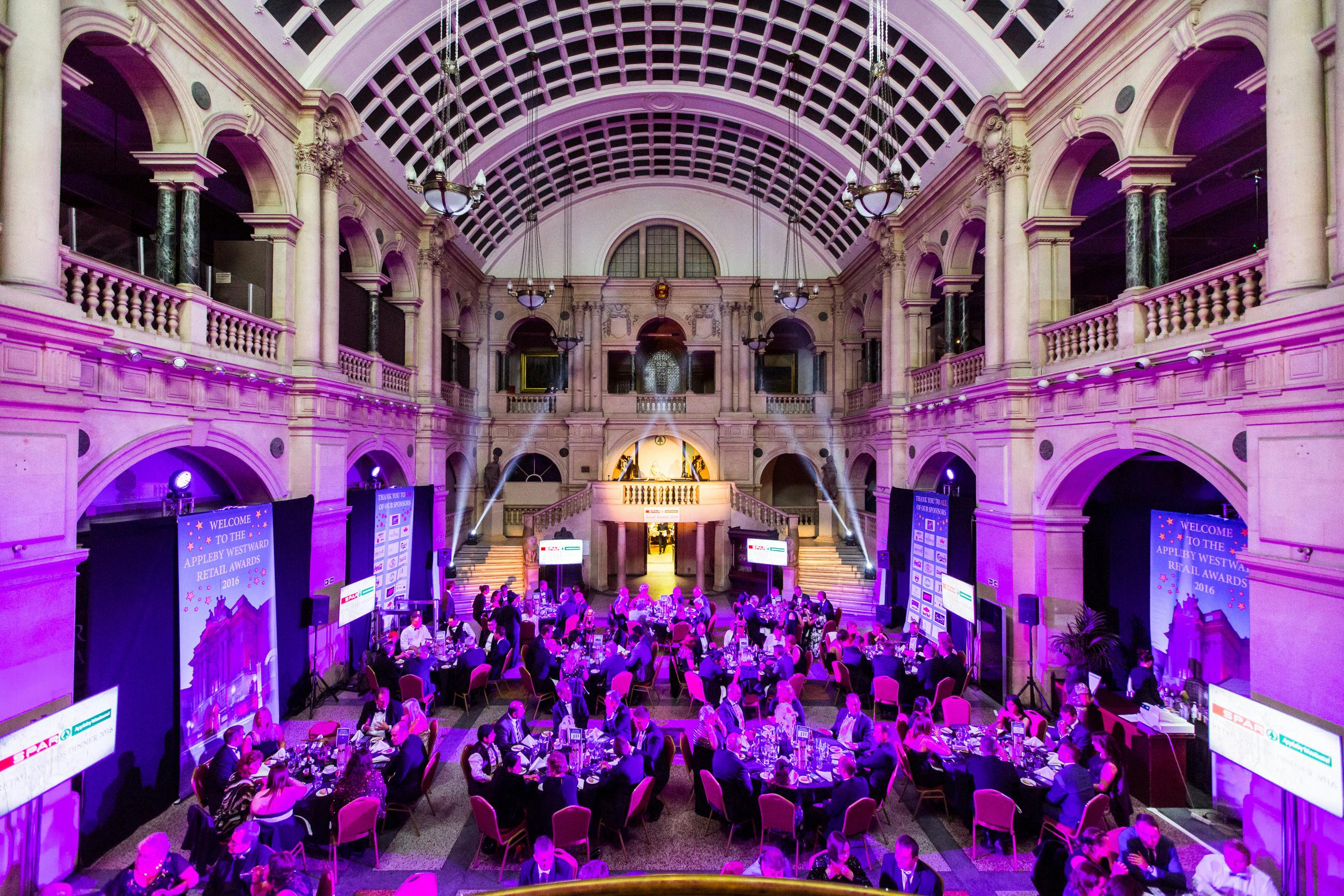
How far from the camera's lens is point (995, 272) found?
467 inches

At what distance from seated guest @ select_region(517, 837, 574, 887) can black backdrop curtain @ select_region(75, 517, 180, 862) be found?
16.7ft

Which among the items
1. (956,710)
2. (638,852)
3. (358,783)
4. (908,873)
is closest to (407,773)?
(358,783)

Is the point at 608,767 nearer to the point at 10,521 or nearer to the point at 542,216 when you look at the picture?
the point at 10,521

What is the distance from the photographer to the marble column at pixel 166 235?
8953mm

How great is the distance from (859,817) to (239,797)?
21.0ft

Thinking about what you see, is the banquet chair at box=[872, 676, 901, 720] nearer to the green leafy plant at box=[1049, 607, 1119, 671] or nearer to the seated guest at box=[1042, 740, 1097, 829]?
the green leafy plant at box=[1049, 607, 1119, 671]

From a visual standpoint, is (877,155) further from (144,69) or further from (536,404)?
(144,69)

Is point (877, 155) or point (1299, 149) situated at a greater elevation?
point (877, 155)

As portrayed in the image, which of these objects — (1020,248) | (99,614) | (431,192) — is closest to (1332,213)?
(1020,248)

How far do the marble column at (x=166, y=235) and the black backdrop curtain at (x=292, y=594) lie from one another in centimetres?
355

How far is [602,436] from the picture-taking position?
22.4 m

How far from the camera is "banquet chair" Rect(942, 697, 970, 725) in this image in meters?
9.34

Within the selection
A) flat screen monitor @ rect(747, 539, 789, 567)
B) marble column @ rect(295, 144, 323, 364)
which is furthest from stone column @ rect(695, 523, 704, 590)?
marble column @ rect(295, 144, 323, 364)

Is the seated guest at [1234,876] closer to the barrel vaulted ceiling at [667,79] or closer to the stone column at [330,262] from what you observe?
the barrel vaulted ceiling at [667,79]
